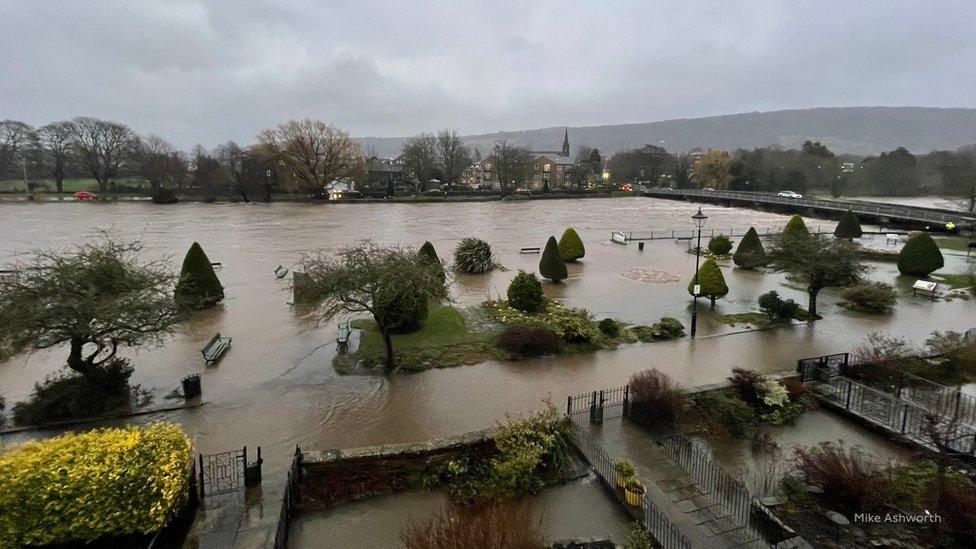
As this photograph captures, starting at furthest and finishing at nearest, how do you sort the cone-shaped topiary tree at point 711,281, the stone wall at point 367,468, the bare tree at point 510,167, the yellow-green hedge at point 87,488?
the bare tree at point 510,167
the cone-shaped topiary tree at point 711,281
the stone wall at point 367,468
the yellow-green hedge at point 87,488

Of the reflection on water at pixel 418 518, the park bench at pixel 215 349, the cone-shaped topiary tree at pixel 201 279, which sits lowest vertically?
the reflection on water at pixel 418 518

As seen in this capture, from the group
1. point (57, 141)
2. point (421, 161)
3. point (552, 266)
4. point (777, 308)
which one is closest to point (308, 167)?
point (421, 161)

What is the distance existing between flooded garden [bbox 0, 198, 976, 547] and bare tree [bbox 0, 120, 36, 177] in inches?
2372

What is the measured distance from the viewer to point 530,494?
28.0 ft

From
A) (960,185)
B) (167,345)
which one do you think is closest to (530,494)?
(167,345)

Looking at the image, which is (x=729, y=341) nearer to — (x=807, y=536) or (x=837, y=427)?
(x=837, y=427)

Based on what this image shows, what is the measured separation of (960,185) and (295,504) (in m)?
84.8

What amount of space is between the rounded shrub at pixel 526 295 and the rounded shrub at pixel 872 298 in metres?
13.2

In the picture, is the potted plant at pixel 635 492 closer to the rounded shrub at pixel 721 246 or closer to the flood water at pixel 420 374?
the flood water at pixel 420 374

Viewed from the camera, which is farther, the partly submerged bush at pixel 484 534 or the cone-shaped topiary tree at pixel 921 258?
the cone-shaped topiary tree at pixel 921 258

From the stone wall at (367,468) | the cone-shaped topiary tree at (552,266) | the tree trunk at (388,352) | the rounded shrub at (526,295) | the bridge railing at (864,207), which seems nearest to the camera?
the stone wall at (367,468)

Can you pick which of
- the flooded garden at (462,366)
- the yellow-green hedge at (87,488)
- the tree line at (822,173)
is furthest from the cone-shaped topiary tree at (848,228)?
the tree line at (822,173)

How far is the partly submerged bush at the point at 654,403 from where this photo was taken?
10.5 meters

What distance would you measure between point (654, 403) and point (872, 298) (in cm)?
1545
